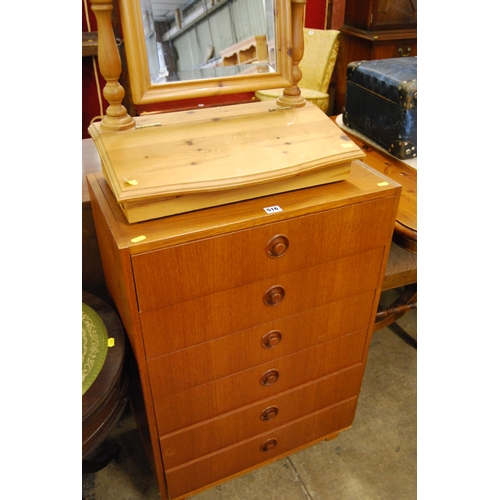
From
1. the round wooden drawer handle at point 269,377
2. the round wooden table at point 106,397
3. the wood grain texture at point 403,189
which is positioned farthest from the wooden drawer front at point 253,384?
the wood grain texture at point 403,189

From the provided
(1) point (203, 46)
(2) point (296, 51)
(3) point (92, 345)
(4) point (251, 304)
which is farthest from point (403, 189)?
(3) point (92, 345)

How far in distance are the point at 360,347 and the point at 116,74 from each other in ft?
3.70

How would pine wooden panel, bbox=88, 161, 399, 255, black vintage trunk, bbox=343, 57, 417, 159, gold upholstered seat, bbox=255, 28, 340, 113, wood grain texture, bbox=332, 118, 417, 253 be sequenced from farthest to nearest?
gold upholstered seat, bbox=255, 28, 340, 113 < black vintage trunk, bbox=343, 57, 417, 159 < wood grain texture, bbox=332, 118, 417, 253 < pine wooden panel, bbox=88, 161, 399, 255

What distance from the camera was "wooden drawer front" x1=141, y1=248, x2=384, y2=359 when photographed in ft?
3.84

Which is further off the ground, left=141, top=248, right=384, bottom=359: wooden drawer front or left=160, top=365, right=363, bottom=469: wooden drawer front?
left=141, top=248, right=384, bottom=359: wooden drawer front

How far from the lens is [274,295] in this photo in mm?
1271

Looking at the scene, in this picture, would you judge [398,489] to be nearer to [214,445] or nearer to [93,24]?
[214,445]

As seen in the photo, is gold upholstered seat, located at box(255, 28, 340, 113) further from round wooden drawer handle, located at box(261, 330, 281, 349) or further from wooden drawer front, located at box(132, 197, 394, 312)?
round wooden drawer handle, located at box(261, 330, 281, 349)

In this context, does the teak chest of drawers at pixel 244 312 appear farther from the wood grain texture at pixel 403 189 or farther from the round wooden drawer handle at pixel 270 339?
the wood grain texture at pixel 403 189

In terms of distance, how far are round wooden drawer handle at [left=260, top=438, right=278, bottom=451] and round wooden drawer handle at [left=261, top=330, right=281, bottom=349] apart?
0.45 meters

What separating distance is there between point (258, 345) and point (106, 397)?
1.42 ft

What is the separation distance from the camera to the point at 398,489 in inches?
65.7

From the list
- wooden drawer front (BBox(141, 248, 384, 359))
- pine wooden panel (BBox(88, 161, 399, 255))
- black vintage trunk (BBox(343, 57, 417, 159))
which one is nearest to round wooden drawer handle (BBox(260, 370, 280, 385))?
wooden drawer front (BBox(141, 248, 384, 359))

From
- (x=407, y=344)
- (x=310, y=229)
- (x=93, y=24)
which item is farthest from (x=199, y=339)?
(x=93, y=24)
